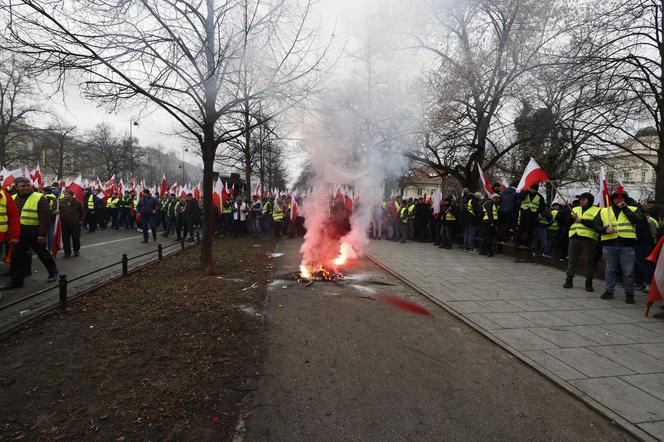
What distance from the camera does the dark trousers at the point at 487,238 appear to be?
39.0 ft

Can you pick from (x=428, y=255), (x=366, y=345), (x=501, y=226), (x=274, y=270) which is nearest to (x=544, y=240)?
(x=501, y=226)

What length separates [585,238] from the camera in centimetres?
716

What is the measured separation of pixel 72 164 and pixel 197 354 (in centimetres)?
5027

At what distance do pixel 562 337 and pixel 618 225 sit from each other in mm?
3158

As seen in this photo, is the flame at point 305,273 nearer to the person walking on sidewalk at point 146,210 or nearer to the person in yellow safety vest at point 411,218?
the person walking on sidewalk at point 146,210

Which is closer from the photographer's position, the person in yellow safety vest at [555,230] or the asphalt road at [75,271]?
the asphalt road at [75,271]

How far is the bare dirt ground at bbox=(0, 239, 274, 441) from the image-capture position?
2.66 m

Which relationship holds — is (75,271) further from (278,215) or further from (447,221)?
(447,221)

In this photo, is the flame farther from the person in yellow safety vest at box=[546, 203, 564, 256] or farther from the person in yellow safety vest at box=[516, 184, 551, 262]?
the person in yellow safety vest at box=[546, 203, 564, 256]

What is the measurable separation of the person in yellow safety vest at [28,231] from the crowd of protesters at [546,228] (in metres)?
10.7

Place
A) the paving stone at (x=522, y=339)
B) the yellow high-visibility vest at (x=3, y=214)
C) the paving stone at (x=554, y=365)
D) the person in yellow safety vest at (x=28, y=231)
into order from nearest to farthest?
the paving stone at (x=554, y=365) < the paving stone at (x=522, y=339) < the yellow high-visibility vest at (x=3, y=214) < the person in yellow safety vest at (x=28, y=231)

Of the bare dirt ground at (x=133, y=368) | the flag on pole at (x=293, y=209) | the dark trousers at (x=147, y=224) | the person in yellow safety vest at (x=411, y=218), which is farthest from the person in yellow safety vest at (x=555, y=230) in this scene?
the dark trousers at (x=147, y=224)

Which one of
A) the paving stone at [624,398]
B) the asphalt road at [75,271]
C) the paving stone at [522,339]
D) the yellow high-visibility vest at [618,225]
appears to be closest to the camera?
the paving stone at [624,398]

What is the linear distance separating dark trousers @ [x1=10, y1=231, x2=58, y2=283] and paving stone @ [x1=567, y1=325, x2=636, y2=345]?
9362mm
